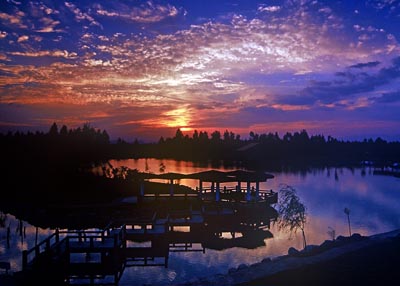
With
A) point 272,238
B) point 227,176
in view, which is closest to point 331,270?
point 272,238

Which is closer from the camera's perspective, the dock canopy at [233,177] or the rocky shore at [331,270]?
the rocky shore at [331,270]

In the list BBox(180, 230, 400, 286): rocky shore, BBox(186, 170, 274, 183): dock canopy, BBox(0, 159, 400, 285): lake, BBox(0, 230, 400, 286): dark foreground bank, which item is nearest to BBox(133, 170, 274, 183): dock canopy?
BBox(186, 170, 274, 183): dock canopy

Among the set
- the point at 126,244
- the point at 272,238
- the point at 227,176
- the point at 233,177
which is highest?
the point at 227,176

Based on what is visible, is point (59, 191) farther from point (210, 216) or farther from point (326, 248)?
point (326, 248)

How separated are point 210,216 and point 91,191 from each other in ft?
88.2

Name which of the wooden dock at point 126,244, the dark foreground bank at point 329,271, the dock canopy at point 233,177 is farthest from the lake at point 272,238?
the dark foreground bank at point 329,271

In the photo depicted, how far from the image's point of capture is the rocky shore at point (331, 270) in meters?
14.9

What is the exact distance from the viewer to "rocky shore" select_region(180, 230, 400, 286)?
48.8 feet

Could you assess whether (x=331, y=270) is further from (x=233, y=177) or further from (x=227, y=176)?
(x=233, y=177)

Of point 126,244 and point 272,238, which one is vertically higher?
point 126,244

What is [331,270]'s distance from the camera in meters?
16.0

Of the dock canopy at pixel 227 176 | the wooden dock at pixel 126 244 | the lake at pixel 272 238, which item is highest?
the dock canopy at pixel 227 176

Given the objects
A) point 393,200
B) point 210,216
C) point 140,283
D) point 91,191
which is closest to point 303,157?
point 393,200

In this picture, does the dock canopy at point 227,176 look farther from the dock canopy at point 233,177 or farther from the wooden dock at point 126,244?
the wooden dock at point 126,244
